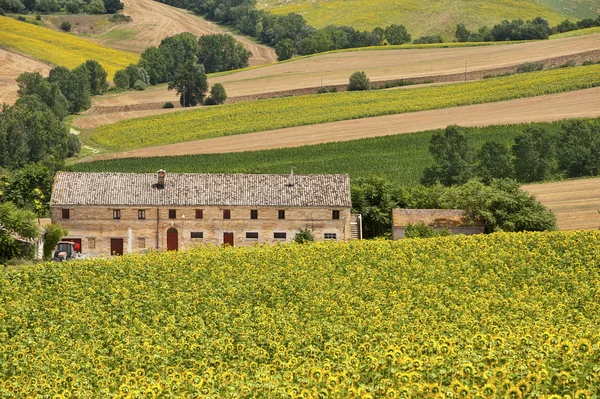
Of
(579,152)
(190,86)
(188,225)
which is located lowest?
(188,225)

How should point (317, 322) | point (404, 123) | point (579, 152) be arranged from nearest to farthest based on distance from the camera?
point (317, 322)
point (579, 152)
point (404, 123)

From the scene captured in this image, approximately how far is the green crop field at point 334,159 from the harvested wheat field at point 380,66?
3878 cm

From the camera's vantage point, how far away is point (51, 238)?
240ft

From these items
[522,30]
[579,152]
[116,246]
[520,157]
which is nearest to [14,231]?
[116,246]

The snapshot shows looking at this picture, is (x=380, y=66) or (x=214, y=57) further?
(x=214, y=57)

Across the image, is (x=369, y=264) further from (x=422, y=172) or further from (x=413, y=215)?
(x=422, y=172)

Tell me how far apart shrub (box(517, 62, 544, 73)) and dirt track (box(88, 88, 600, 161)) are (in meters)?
18.4

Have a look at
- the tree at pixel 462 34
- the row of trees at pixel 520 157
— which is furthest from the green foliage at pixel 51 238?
the tree at pixel 462 34

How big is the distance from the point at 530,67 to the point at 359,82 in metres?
21.5

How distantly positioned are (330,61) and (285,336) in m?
139

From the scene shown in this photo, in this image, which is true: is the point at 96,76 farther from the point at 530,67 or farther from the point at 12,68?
the point at 530,67

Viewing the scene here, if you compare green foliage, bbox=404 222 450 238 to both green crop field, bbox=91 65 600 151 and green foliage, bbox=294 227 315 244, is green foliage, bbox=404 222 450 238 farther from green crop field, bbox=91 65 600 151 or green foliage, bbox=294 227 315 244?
green crop field, bbox=91 65 600 151

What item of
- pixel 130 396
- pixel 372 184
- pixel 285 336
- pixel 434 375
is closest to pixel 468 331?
pixel 285 336

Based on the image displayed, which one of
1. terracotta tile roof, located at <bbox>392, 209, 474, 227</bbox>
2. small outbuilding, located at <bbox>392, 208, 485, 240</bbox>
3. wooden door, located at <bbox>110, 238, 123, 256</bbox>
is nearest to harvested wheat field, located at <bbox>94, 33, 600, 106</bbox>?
terracotta tile roof, located at <bbox>392, 209, 474, 227</bbox>
